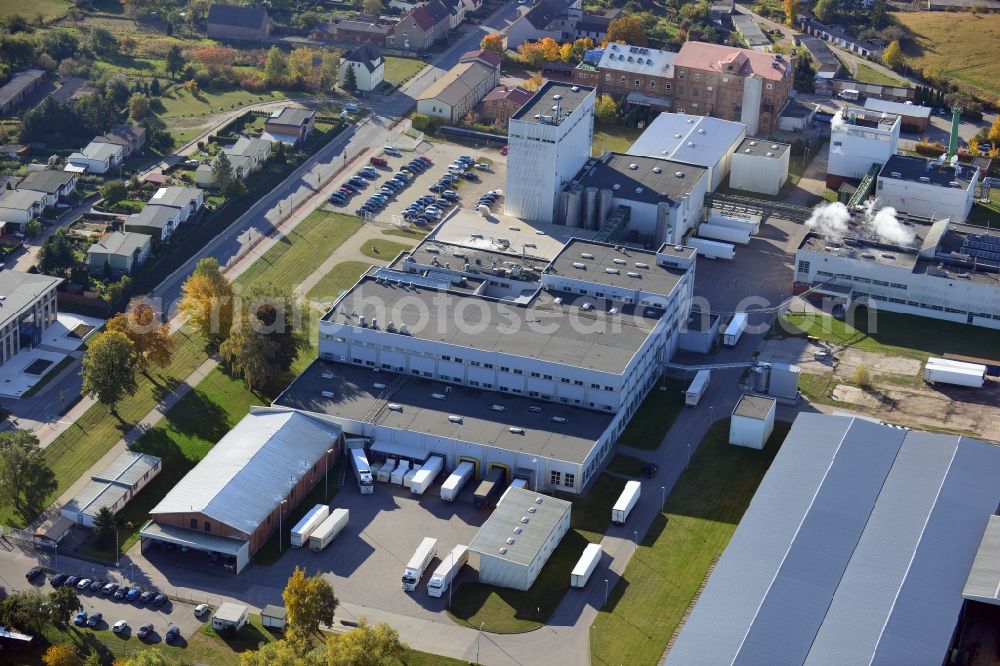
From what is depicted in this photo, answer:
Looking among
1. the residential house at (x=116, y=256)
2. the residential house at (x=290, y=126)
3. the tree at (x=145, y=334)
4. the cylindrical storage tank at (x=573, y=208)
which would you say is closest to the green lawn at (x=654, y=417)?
the cylindrical storage tank at (x=573, y=208)

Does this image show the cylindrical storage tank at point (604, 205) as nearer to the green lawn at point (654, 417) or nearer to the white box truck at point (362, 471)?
the green lawn at point (654, 417)

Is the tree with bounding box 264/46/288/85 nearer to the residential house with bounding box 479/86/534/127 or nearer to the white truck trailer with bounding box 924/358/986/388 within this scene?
the residential house with bounding box 479/86/534/127

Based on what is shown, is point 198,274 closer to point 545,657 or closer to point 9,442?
point 9,442

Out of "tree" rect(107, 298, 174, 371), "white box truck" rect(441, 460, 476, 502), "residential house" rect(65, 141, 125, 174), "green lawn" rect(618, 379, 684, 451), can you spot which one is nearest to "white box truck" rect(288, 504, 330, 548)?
"white box truck" rect(441, 460, 476, 502)

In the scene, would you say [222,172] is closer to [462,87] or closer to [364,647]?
[462,87]

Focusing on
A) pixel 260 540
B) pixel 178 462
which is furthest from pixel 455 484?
pixel 178 462
